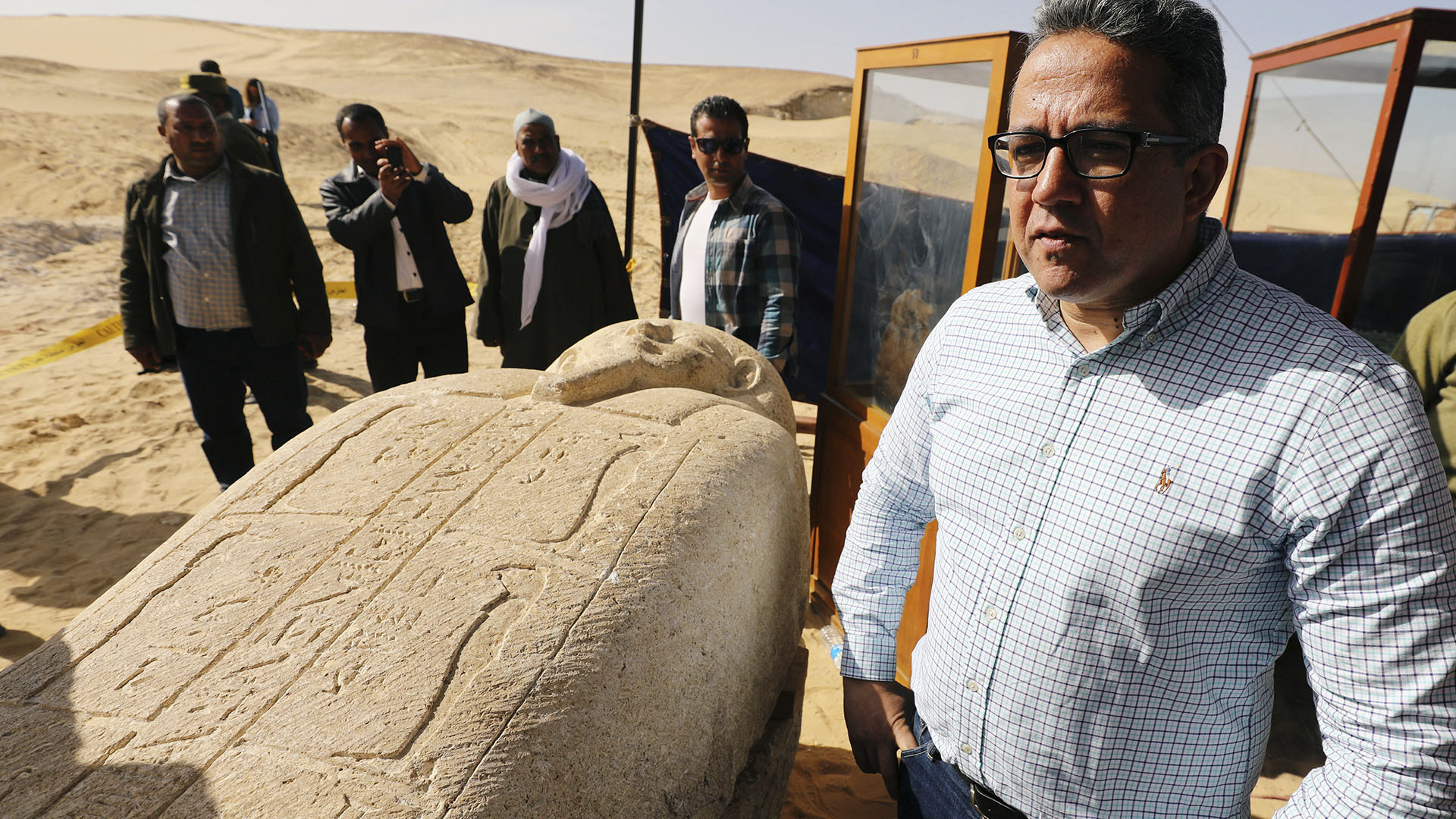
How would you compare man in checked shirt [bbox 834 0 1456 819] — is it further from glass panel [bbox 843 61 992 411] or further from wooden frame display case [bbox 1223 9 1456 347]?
wooden frame display case [bbox 1223 9 1456 347]

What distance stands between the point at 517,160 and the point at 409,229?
60 cm

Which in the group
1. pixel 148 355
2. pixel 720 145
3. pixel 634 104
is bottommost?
pixel 148 355

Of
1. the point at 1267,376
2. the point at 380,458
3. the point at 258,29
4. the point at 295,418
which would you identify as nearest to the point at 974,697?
the point at 1267,376

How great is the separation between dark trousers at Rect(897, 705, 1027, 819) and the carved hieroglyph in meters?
0.42

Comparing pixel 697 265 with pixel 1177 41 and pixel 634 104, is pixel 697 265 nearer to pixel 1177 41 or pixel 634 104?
pixel 634 104

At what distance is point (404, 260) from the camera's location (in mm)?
3854

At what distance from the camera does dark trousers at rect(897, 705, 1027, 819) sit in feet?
4.44

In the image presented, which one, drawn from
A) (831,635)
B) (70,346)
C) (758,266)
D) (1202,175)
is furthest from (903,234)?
(70,346)

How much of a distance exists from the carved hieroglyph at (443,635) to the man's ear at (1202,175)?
3.66 feet

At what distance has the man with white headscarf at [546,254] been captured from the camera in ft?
12.7

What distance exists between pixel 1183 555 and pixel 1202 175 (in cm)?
51

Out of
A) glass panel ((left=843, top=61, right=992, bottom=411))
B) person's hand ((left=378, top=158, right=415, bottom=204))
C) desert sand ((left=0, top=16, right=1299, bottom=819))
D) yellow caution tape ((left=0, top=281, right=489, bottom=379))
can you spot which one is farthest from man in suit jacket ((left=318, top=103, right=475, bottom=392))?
yellow caution tape ((left=0, top=281, right=489, bottom=379))

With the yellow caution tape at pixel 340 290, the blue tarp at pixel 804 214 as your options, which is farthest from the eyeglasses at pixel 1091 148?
the yellow caution tape at pixel 340 290

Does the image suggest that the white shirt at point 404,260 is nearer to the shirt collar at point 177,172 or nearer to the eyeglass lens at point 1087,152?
the shirt collar at point 177,172
